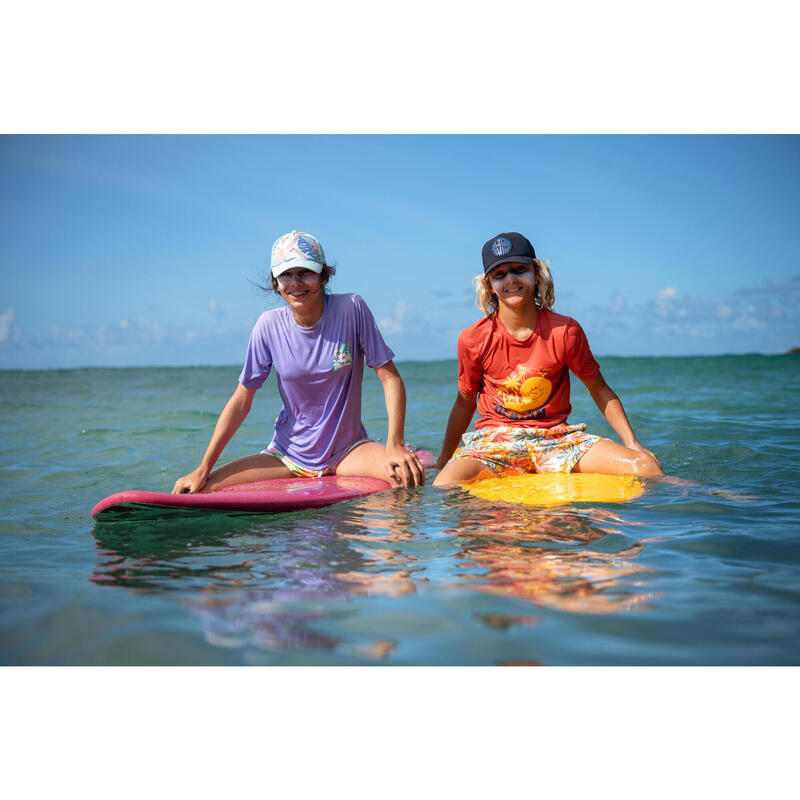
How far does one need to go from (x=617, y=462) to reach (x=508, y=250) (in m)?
1.33

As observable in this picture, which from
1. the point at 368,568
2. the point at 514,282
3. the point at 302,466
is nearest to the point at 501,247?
the point at 514,282

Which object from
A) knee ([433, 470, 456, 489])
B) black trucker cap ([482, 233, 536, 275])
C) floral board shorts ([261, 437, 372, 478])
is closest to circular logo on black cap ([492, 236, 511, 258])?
black trucker cap ([482, 233, 536, 275])

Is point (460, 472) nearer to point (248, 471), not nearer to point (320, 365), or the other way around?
point (320, 365)

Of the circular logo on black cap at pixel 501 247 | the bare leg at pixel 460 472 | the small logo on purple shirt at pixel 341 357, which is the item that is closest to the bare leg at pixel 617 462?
the bare leg at pixel 460 472

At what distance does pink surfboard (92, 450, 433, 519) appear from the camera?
3467 mm

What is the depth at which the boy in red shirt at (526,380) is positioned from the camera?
13.1 feet

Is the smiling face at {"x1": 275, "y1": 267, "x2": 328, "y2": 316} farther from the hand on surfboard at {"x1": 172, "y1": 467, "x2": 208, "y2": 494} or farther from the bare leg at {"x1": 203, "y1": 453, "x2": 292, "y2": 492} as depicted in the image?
the hand on surfboard at {"x1": 172, "y1": 467, "x2": 208, "y2": 494}

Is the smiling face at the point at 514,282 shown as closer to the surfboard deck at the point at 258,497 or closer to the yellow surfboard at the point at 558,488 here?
the yellow surfboard at the point at 558,488

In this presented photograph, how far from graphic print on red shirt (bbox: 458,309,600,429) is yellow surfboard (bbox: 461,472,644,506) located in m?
0.36

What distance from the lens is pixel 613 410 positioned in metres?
4.16

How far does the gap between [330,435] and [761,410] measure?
712 centimetres
